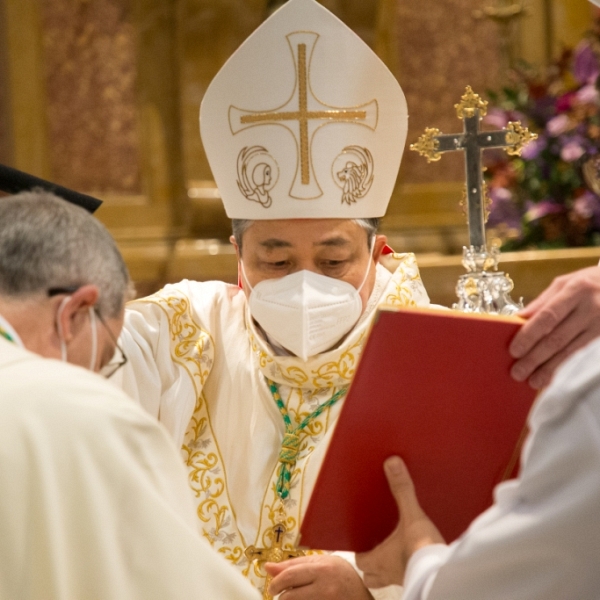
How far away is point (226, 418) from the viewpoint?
3223mm

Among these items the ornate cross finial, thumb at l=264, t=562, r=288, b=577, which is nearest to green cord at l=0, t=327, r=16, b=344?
thumb at l=264, t=562, r=288, b=577


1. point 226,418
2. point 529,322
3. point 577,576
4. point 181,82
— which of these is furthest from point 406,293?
point 181,82

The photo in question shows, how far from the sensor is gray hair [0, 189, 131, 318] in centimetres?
189

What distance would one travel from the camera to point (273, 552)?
296 cm

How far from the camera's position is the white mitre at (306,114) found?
3232 mm

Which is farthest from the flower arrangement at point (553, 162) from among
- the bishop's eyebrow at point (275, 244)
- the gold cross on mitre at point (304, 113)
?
the bishop's eyebrow at point (275, 244)

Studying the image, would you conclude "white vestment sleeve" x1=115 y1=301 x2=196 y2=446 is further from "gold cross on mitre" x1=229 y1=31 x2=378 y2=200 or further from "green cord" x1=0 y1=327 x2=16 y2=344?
"green cord" x1=0 y1=327 x2=16 y2=344

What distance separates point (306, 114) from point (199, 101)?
220cm

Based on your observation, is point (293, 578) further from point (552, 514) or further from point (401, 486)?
point (552, 514)

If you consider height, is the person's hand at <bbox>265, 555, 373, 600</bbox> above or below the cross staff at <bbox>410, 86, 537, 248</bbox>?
below

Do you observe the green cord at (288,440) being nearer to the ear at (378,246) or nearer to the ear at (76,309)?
the ear at (378,246)

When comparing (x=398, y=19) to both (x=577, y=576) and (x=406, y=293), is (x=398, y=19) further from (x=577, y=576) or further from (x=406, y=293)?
(x=577, y=576)

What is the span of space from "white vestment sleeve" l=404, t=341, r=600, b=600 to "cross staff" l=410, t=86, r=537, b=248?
5.62 feet

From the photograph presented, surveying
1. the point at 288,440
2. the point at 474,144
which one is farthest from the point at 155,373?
the point at 474,144
